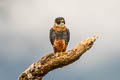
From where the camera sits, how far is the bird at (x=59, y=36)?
27.0 ft

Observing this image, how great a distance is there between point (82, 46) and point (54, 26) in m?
1.71

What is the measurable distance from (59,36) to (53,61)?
1.27 metres

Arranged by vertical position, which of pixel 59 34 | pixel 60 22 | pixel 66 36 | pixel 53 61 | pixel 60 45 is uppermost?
pixel 60 22

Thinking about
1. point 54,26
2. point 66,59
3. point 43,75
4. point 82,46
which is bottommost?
point 43,75

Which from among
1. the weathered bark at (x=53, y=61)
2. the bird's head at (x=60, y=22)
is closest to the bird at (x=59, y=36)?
the bird's head at (x=60, y=22)

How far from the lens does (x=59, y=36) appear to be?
8430 mm

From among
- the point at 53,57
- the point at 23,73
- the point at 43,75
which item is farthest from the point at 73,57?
the point at 23,73

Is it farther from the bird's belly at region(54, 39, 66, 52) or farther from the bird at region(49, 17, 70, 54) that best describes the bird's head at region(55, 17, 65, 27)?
the bird's belly at region(54, 39, 66, 52)

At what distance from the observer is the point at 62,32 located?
27.4 ft

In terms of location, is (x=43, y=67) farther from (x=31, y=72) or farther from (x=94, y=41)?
(x=94, y=41)

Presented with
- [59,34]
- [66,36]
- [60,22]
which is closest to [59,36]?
[59,34]

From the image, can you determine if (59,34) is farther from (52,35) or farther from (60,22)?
(60,22)

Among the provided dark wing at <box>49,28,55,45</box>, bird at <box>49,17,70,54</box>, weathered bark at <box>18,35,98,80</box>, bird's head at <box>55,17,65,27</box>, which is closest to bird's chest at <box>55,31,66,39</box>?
bird at <box>49,17,70,54</box>

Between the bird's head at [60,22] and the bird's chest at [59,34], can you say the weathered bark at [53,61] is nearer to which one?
the bird's chest at [59,34]
